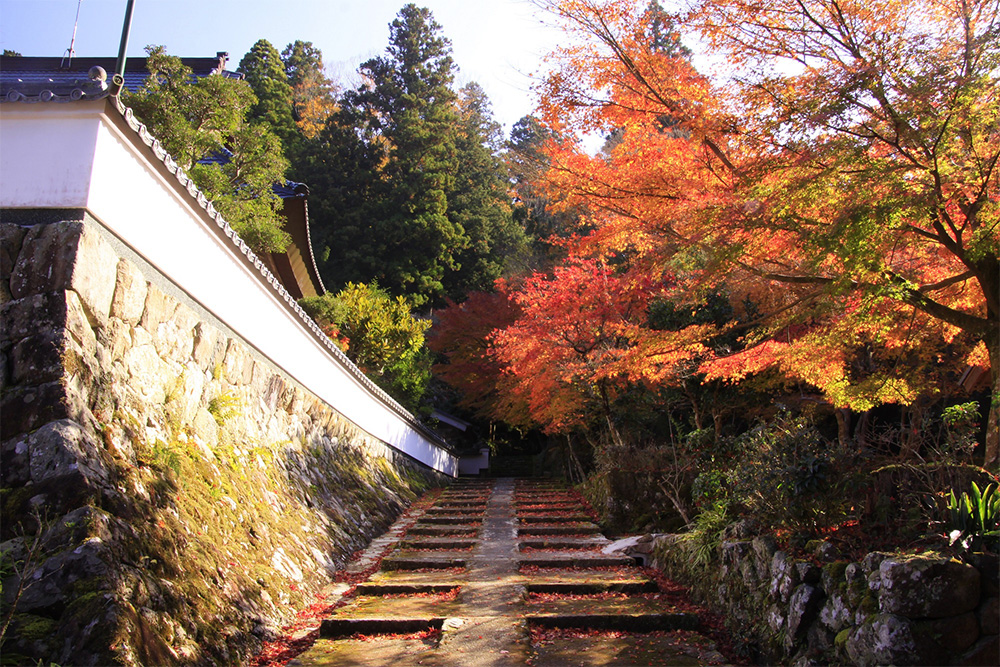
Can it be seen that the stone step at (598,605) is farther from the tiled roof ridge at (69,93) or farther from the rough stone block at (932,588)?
the tiled roof ridge at (69,93)

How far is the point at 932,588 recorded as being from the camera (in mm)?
3670

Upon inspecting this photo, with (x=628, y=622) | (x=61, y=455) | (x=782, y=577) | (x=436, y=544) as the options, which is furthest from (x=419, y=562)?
(x=61, y=455)

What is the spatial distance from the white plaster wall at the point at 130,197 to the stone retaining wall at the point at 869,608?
542 centimetres

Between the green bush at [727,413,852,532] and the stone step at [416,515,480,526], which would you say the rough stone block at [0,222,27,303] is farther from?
the stone step at [416,515,480,526]

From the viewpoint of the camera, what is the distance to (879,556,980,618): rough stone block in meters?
3.65

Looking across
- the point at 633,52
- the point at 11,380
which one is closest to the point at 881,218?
the point at 633,52

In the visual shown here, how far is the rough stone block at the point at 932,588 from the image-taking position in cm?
365

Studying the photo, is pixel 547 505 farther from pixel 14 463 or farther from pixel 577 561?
pixel 14 463

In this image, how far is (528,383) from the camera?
1470 cm

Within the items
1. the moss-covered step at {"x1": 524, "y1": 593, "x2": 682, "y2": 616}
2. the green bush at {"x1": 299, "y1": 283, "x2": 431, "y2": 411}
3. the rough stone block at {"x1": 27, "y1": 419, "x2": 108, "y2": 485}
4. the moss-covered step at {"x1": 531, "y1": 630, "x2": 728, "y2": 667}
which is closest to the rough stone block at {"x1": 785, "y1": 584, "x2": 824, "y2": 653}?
the moss-covered step at {"x1": 531, "y1": 630, "x2": 728, "y2": 667}

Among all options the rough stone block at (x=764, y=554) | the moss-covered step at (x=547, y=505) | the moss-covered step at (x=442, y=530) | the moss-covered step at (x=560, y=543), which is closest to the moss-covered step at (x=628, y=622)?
the rough stone block at (x=764, y=554)

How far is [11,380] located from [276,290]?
4004 millimetres

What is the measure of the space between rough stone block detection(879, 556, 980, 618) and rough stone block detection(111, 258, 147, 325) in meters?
5.33

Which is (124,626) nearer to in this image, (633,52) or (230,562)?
(230,562)
